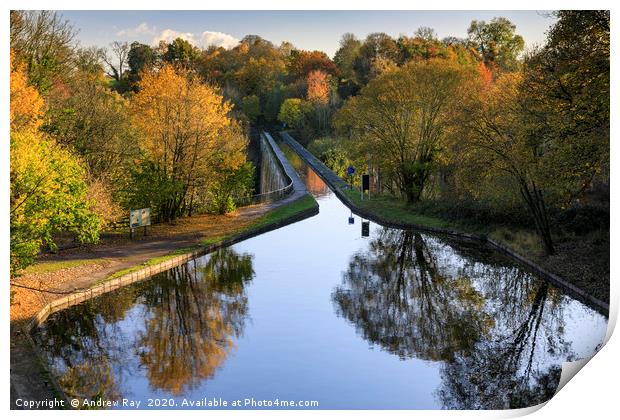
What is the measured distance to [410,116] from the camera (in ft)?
117

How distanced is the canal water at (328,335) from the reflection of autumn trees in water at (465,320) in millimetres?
45

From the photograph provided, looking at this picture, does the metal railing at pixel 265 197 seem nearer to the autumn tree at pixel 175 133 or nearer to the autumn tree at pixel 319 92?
the autumn tree at pixel 175 133

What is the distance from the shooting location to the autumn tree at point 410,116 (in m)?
34.2

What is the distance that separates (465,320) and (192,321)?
6.61 metres

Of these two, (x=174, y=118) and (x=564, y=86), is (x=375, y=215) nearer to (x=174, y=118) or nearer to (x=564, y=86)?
(x=174, y=118)

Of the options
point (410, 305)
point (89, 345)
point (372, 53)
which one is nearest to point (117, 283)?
point (89, 345)

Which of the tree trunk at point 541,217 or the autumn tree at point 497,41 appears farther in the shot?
the autumn tree at point 497,41

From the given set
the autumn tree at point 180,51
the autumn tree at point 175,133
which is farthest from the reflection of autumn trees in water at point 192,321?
the autumn tree at point 180,51

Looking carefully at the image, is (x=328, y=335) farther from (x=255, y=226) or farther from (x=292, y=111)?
(x=292, y=111)

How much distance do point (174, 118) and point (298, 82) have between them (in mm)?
→ 44178

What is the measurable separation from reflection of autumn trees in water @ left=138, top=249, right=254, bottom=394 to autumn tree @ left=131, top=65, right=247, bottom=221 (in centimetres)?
826

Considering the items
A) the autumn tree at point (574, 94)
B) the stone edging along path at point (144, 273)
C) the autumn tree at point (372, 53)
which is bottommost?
the stone edging along path at point (144, 273)

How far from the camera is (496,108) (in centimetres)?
2341

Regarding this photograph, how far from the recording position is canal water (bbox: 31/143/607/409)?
12836 millimetres
